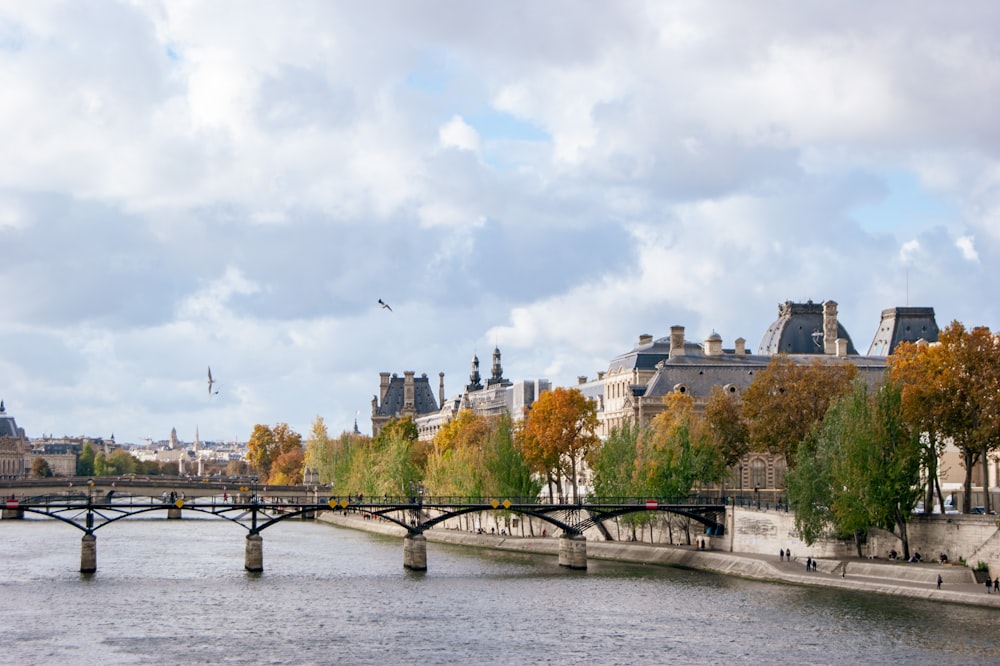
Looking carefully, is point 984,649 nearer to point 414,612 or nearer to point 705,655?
point 705,655

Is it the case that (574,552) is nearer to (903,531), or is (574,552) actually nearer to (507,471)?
(903,531)

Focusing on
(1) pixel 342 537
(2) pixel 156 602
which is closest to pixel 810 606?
(2) pixel 156 602

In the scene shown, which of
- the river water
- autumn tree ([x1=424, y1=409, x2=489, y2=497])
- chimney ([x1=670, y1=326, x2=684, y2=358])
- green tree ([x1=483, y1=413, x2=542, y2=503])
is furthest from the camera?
chimney ([x1=670, y1=326, x2=684, y2=358])

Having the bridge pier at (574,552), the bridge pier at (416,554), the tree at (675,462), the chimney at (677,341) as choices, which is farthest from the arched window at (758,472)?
the bridge pier at (416,554)

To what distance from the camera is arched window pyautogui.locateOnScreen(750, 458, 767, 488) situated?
145750 mm

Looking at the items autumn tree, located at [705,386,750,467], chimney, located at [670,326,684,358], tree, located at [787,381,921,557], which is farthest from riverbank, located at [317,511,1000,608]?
chimney, located at [670,326,684,358]

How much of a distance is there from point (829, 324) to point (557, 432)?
50016mm

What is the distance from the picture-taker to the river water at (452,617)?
214 feet

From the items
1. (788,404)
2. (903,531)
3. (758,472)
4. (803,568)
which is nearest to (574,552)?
(803,568)

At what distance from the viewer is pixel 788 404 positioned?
4304 inches

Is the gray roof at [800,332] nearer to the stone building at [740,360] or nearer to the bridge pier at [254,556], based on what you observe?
the stone building at [740,360]

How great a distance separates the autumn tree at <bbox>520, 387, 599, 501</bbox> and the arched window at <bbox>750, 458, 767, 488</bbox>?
17.8m

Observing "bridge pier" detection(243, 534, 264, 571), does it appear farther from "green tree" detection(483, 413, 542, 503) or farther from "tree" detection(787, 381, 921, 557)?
"tree" detection(787, 381, 921, 557)

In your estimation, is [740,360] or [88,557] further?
[740,360]
